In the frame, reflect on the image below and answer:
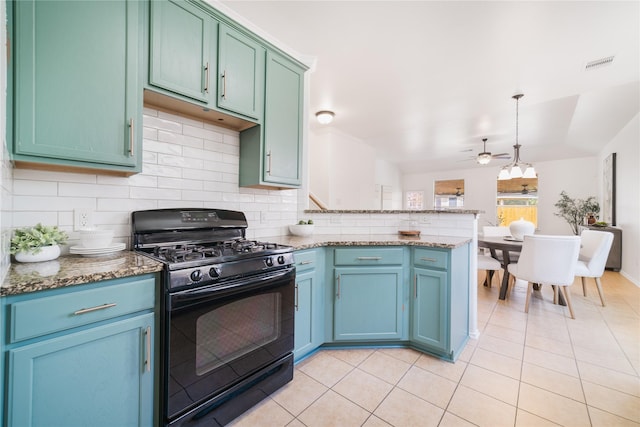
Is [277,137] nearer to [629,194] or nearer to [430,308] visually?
[430,308]

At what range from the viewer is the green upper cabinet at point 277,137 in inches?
81.3

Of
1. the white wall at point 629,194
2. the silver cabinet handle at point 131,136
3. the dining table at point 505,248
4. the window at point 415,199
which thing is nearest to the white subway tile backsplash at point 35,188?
the silver cabinet handle at point 131,136

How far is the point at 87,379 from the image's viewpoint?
1.02 meters

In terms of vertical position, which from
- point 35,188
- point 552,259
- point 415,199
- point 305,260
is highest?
point 415,199

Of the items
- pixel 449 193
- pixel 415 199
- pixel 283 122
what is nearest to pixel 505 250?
pixel 283 122

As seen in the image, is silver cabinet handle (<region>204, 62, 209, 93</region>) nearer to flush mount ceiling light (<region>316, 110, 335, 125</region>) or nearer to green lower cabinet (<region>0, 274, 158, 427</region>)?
green lower cabinet (<region>0, 274, 158, 427</region>)

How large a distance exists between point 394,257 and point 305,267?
685mm

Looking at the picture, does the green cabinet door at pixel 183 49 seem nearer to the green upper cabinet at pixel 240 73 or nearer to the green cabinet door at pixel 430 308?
the green upper cabinet at pixel 240 73

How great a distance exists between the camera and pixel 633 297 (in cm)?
345

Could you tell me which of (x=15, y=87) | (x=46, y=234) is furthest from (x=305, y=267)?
(x=15, y=87)

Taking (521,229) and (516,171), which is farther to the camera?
(516,171)

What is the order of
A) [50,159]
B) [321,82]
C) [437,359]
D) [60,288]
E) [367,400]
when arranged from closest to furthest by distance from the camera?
[60,288] → [50,159] → [367,400] → [437,359] → [321,82]

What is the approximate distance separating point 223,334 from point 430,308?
1.45m

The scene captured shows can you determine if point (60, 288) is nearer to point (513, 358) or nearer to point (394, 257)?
point (394, 257)
